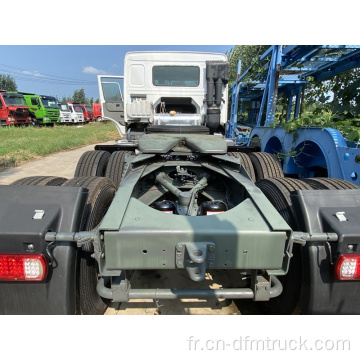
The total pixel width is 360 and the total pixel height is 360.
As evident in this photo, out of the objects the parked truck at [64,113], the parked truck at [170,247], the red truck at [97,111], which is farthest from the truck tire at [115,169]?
the red truck at [97,111]

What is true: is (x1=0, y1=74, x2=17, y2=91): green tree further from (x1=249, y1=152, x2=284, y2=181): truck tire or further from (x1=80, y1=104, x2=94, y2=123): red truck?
(x1=249, y1=152, x2=284, y2=181): truck tire

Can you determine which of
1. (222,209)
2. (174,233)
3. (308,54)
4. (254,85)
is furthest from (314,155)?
(254,85)

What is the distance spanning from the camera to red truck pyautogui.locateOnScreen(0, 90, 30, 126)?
59.3 feet

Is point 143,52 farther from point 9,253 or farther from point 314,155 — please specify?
point 9,253

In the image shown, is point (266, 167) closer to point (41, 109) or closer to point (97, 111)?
point (41, 109)

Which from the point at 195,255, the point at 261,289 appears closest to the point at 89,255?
the point at 195,255

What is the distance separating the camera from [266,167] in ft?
12.2

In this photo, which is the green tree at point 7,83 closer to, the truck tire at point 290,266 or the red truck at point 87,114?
the red truck at point 87,114

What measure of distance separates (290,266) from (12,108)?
21857mm

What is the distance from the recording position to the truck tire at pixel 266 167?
145 inches

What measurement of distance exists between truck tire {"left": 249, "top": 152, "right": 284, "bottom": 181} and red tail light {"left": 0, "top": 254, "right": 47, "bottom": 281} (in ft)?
10.0

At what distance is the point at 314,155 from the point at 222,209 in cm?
266

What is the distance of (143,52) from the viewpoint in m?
4.71

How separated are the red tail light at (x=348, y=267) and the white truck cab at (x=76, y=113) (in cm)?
2973
